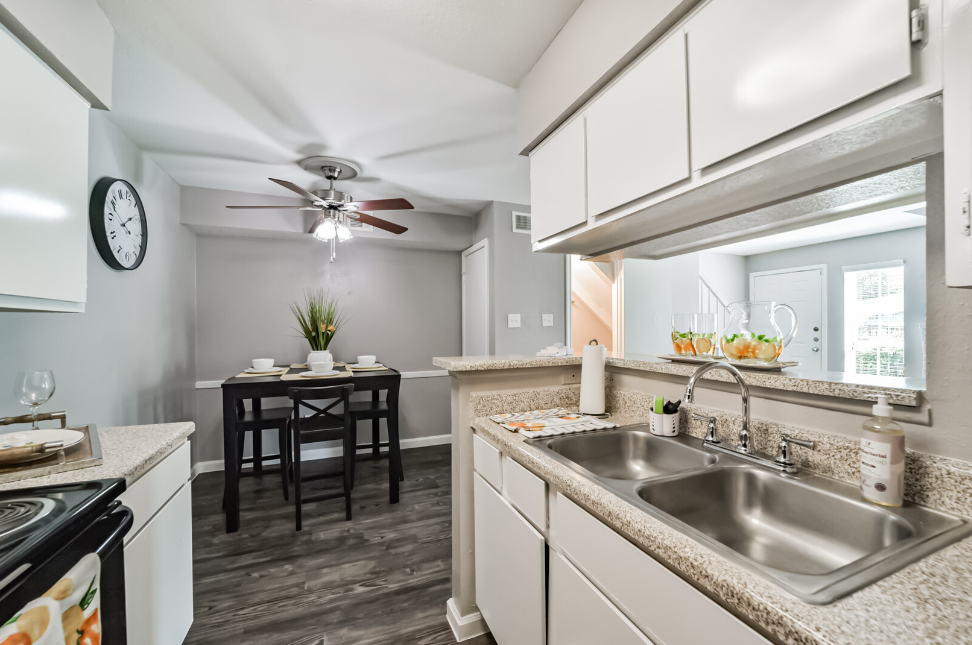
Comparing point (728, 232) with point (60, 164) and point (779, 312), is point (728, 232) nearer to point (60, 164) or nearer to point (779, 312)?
point (779, 312)

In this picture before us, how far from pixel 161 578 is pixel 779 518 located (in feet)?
6.04

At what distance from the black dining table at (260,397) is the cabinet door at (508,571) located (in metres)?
1.36

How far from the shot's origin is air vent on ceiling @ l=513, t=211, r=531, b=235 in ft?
12.5

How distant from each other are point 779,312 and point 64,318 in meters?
2.94

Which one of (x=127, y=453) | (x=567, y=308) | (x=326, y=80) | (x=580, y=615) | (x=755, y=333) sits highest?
(x=326, y=80)

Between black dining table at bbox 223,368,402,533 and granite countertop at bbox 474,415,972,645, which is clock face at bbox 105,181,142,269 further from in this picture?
granite countertop at bbox 474,415,972,645

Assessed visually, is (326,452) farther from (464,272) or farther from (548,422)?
(548,422)

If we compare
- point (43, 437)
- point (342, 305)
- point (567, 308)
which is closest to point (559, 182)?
point (43, 437)

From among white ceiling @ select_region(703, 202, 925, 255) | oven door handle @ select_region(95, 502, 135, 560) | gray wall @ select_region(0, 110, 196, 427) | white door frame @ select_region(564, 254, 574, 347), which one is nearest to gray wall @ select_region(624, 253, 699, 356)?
white ceiling @ select_region(703, 202, 925, 255)

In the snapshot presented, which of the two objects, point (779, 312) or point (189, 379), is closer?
point (779, 312)

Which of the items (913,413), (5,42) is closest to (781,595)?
(913,413)

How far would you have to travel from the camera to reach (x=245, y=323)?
3.74 metres

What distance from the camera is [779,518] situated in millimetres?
958

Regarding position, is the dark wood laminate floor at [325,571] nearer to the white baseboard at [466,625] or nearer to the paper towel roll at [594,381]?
the white baseboard at [466,625]
